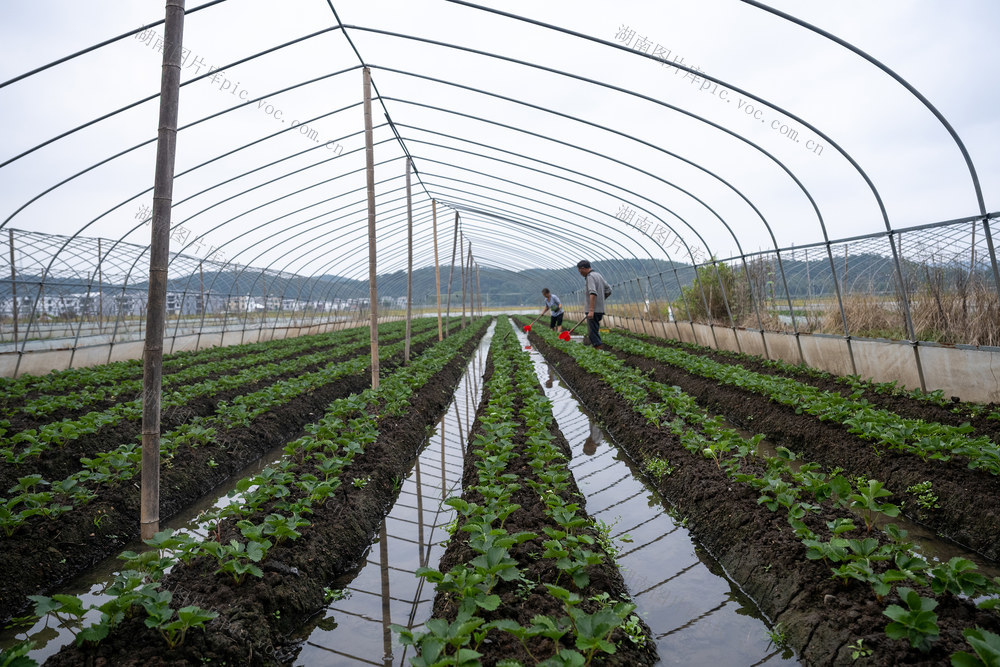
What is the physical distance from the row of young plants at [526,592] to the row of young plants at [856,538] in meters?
1.10

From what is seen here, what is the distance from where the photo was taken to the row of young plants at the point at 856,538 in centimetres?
251

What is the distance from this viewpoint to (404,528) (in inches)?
195

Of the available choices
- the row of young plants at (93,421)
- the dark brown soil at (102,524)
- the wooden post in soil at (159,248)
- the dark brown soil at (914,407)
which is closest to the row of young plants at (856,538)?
the dark brown soil at (914,407)

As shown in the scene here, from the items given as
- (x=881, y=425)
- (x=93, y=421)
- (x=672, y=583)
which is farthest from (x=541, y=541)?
(x=93, y=421)

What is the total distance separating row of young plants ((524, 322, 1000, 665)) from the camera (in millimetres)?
2506

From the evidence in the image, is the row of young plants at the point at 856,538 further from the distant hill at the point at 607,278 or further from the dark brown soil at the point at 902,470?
the distant hill at the point at 607,278

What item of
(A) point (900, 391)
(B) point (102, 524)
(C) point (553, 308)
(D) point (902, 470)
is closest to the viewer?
(B) point (102, 524)

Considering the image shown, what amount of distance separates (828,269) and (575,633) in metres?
11.1

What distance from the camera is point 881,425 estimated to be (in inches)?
217

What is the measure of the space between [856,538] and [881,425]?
2398mm

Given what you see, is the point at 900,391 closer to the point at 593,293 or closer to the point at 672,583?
the point at 672,583

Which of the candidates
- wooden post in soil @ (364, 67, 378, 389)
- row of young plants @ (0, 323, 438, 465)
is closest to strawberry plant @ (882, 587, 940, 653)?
row of young plants @ (0, 323, 438, 465)

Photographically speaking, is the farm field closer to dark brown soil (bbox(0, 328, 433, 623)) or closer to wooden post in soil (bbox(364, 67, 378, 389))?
dark brown soil (bbox(0, 328, 433, 623))

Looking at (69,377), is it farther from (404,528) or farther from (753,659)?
(753,659)
